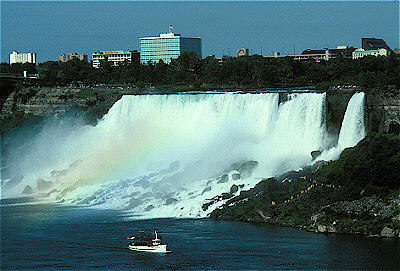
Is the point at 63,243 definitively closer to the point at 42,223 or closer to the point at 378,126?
the point at 42,223

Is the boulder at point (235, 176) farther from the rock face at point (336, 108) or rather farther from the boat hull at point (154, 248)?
the boat hull at point (154, 248)

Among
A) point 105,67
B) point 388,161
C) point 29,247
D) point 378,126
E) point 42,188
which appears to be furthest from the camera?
point 105,67

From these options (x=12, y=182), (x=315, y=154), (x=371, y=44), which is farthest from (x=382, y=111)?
(x=371, y=44)

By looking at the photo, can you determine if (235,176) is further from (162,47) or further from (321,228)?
(162,47)

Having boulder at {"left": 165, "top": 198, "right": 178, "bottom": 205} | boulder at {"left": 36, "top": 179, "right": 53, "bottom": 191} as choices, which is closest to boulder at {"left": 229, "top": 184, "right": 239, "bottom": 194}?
boulder at {"left": 165, "top": 198, "right": 178, "bottom": 205}

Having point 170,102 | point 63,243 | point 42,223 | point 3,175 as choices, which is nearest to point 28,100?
point 3,175

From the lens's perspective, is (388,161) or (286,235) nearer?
(286,235)
